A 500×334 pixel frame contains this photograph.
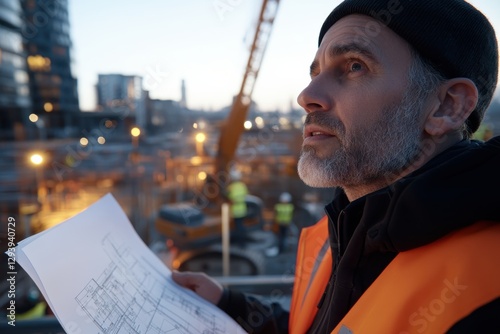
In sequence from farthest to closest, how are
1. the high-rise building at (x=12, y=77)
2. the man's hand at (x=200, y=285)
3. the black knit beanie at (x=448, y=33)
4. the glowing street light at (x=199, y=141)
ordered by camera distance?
the high-rise building at (x=12, y=77) < the glowing street light at (x=199, y=141) < the man's hand at (x=200, y=285) < the black knit beanie at (x=448, y=33)

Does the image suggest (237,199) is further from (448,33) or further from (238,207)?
(448,33)

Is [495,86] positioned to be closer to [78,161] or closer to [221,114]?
[221,114]

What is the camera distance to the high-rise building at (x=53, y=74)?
112ft

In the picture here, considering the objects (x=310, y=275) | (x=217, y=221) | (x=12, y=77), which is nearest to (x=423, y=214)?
(x=310, y=275)

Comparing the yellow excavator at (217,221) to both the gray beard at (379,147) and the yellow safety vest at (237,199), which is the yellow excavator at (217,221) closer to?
the yellow safety vest at (237,199)

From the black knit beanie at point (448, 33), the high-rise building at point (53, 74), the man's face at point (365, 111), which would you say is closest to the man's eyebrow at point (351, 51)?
the man's face at point (365, 111)

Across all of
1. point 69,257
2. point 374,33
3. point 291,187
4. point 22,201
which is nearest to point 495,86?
point 374,33

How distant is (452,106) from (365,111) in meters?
0.27

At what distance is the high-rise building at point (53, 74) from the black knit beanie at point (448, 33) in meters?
37.1

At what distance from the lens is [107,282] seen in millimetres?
863

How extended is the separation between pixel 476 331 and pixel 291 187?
1449 centimetres

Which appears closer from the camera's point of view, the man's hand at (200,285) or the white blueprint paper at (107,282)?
the white blueprint paper at (107,282)

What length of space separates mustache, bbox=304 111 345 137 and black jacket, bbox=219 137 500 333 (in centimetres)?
23

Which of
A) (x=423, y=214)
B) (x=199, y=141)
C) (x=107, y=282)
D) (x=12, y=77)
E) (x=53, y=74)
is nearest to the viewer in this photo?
(x=423, y=214)
